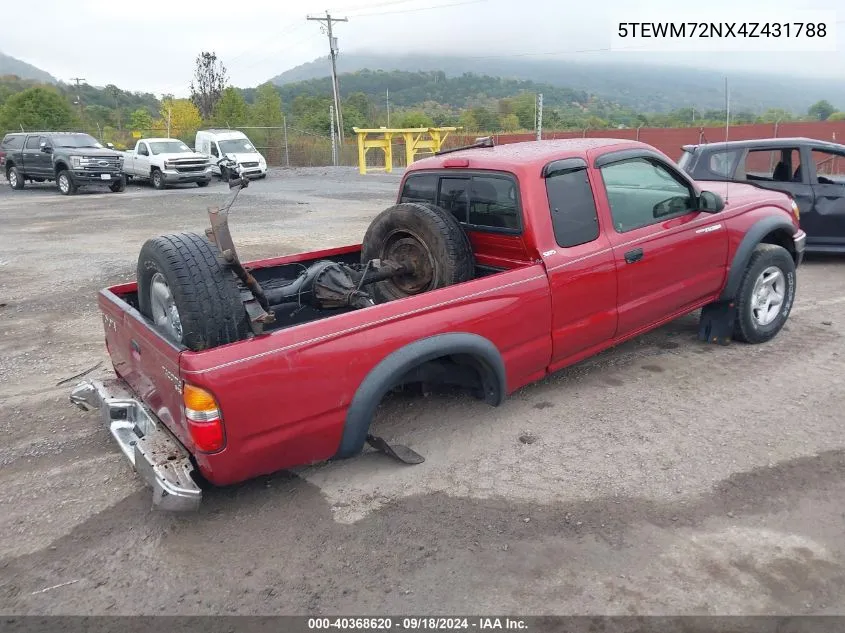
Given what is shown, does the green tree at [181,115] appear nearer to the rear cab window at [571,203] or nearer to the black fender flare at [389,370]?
the rear cab window at [571,203]

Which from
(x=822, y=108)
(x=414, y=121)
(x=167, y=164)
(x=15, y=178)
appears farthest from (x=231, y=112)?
(x=822, y=108)

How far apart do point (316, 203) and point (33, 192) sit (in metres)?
11.1

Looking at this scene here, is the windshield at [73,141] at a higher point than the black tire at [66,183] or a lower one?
higher

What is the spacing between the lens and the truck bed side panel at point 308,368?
2.93 m

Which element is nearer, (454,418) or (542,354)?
(542,354)

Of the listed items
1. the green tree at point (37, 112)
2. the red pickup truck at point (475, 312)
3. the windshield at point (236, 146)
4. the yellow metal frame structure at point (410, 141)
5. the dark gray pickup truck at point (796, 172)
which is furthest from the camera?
the green tree at point (37, 112)

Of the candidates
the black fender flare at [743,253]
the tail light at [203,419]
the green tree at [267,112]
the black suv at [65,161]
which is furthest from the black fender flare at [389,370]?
the green tree at [267,112]

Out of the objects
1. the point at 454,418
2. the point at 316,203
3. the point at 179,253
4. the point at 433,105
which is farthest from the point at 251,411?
the point at 433,105

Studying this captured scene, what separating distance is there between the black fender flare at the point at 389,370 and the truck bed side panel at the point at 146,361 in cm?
76

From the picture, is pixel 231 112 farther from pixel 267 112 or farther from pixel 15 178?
pixel 15 178

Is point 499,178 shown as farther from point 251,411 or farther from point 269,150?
point 269,150

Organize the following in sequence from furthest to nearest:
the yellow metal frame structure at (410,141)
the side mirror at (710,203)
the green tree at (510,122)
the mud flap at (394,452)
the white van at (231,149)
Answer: the green tree at (510,122), the white van at (231,149), the yellow metal frame structure at (410,141), the side mirror at (710,203), the mud flap at (394,452)

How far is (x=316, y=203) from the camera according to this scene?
1723cm

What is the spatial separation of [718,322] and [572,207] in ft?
6.53
